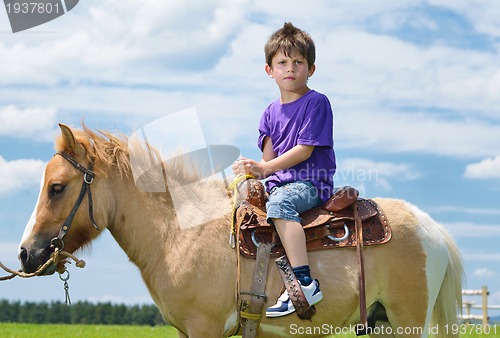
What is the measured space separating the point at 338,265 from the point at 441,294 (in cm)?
130

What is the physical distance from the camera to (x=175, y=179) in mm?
5359

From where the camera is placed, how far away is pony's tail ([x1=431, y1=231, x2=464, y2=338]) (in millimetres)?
5684

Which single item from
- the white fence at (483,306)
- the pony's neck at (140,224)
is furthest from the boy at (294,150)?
the white fence at (483,306)

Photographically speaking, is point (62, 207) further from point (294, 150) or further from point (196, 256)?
point (294, 150)

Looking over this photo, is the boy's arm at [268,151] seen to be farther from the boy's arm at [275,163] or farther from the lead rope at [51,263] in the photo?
the lead rope at [51,263]

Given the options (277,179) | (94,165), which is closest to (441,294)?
(277,179)

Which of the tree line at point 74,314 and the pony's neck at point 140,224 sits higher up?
the pony's neck at point 140,224

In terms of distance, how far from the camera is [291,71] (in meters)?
5.20

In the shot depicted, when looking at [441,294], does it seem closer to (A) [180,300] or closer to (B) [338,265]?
(B) [338,265]

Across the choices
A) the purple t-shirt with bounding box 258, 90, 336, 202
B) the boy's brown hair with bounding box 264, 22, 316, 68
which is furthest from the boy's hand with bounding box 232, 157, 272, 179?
the boy's brown hair with bounding box 264, 22, 316, 68

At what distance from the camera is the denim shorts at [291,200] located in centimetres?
492

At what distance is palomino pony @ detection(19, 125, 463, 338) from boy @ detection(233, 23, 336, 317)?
0.28 meters

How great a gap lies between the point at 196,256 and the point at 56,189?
1.34 m

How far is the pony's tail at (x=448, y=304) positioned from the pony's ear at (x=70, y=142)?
371cm
